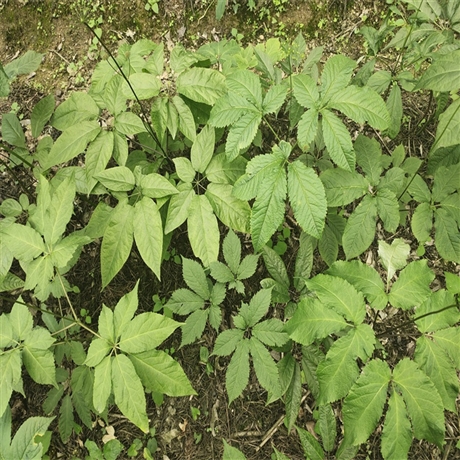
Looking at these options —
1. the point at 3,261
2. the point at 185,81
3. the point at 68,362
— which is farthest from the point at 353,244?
the point at 68,362

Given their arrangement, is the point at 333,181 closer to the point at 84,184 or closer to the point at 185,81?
the point at 185,81

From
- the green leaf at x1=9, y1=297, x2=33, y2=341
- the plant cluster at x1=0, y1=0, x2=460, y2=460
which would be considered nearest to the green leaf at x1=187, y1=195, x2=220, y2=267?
the plant cluster at x1=0, y1=0, x2=460, y2=460

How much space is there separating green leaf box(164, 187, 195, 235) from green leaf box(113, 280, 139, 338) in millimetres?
424

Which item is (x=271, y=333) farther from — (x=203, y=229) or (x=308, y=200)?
(x=308, y=200)

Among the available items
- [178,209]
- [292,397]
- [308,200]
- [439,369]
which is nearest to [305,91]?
[308,200]

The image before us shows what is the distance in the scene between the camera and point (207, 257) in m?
1.99

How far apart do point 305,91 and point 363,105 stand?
0.27 m

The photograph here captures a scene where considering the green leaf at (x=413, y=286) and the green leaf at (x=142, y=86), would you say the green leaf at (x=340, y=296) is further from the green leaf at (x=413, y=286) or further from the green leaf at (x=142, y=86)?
the green leaf at (x=142, y=86)

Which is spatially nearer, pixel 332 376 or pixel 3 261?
pixel 332 376

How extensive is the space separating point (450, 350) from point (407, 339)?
114 cm

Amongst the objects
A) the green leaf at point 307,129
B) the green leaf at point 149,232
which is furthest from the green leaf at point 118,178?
the green leaf at point 307,129

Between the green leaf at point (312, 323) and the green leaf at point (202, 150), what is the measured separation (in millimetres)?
946

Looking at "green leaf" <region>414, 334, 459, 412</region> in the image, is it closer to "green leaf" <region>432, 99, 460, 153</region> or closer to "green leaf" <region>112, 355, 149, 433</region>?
"green leaf" <region>432, 99, 460, 153</region>

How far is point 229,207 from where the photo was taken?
2020 millimetres
